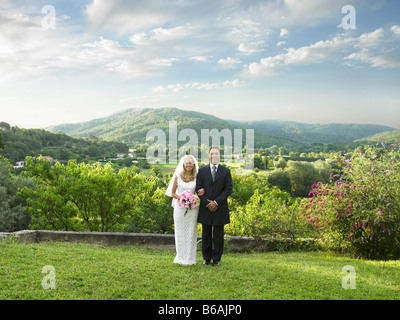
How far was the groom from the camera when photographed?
20.4 feet

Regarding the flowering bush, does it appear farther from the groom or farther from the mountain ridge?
the mountain ridge

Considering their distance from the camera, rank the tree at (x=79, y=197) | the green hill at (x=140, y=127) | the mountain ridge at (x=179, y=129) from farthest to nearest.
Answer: the mountain ridge at (x=179, y=129) → the green hill at (x=140, y=127) → the tree at (x=79, y=197)

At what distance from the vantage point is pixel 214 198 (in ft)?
20.6

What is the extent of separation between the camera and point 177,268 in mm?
5969

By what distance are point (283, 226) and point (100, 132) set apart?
261 ft

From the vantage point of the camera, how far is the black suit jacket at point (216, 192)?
20.4ft

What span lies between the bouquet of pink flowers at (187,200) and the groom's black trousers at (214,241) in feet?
1.79

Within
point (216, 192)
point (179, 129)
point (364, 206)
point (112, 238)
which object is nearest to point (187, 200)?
point (216, 192)

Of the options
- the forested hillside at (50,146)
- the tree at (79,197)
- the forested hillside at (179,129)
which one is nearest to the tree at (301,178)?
the forested hillside at (179,129)

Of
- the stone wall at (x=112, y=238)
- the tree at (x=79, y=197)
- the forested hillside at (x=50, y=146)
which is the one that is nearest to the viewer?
the stone wall at (x=112, y=238)

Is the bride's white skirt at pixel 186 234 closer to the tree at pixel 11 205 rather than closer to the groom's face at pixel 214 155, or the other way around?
the groom's face at pixel 214 155

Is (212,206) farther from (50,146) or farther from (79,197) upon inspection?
(50,146)
